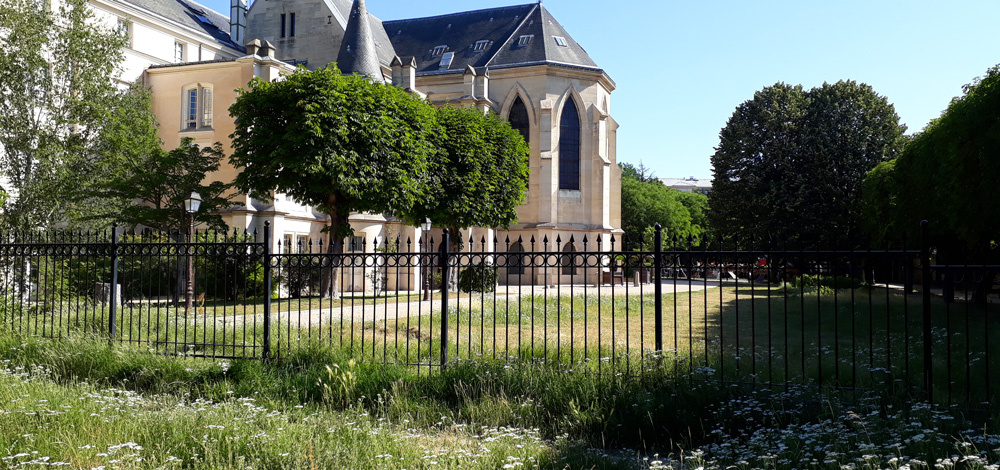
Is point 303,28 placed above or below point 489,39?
below

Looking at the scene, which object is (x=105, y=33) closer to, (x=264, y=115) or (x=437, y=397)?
(x=264, y=115)

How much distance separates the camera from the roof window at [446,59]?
146 feet

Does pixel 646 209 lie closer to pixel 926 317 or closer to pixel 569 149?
pixel 569 149

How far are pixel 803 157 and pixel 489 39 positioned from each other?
20152mm

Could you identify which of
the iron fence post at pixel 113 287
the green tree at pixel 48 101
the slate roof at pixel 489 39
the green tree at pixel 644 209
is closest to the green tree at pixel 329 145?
the green tree at pixel 48 101

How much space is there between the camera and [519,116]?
138 feet

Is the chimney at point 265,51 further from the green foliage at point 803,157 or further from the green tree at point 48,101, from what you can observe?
the green foliage at point 803,157

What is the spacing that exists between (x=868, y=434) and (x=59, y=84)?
85.8ft

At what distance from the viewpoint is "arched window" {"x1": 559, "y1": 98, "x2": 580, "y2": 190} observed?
42125 mm

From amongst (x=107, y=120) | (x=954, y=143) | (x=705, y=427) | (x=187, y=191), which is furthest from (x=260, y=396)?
(x=107, y=120)

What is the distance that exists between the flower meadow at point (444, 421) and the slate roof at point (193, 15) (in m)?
32.1

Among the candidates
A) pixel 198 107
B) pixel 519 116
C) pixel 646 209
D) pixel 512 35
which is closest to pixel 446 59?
pixel 512 35

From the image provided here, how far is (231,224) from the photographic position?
29.5m

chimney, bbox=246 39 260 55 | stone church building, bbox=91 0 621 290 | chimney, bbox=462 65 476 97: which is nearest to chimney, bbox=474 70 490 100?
stone church building, bbox=91 0 621 290
